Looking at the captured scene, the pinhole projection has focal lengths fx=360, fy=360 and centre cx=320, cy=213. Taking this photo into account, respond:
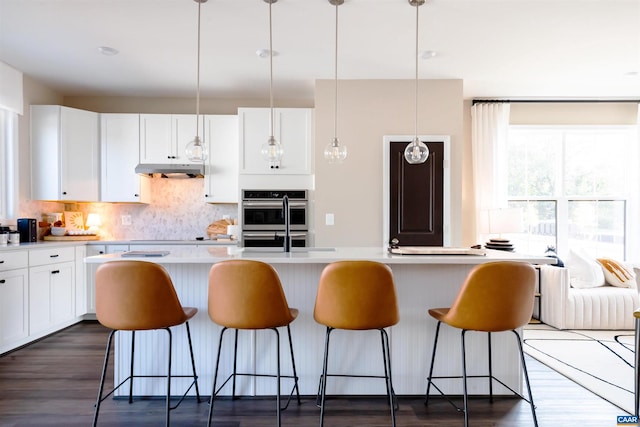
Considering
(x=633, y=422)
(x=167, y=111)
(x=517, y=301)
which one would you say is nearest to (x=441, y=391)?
(x=517, y=301)

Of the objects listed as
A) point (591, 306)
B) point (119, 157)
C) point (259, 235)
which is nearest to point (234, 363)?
point (259, 235)

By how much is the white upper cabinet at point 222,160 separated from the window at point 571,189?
11.9 ft

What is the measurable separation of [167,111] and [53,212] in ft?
6.02

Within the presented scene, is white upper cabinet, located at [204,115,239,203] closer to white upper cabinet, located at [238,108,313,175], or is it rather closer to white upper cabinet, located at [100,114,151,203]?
white upper cabinet, located at [238,108,313,175]

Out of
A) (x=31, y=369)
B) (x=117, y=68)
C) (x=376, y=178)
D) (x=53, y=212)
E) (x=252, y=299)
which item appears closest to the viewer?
(x=252, y=299)

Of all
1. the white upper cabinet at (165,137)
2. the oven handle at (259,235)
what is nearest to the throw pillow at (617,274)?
the oven handle at (259,235)

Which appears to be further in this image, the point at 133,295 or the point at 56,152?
the point at 56,152

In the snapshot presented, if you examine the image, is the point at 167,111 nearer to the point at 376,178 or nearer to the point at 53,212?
the point at 53,212

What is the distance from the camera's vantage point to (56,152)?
13.3 ft

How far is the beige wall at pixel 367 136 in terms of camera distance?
13.0 ft

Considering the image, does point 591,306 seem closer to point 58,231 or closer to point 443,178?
point 443,178

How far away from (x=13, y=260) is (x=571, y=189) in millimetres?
6357

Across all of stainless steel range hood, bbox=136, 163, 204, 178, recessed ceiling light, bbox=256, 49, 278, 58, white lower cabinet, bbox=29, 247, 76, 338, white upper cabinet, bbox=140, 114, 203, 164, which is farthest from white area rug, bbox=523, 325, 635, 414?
white lower cabinet, bbox=29, 247, 76, 338

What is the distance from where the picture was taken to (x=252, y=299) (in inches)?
71.4
